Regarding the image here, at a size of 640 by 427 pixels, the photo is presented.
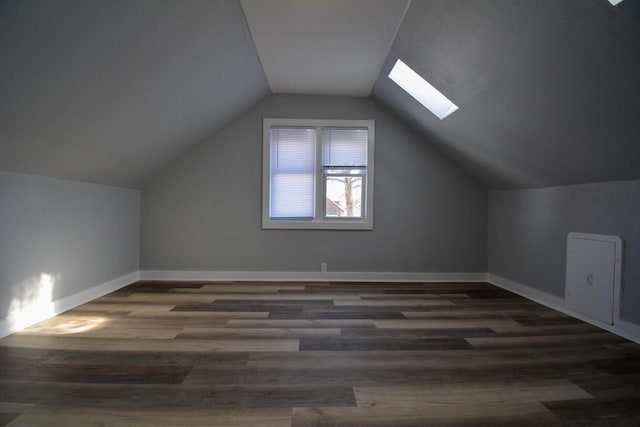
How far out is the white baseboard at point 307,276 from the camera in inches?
164

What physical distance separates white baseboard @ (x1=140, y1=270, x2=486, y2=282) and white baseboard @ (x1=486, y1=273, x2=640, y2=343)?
31 cm

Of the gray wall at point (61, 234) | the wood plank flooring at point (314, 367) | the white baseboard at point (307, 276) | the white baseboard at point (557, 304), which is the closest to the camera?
the wood plank flooring at point (314, 367)

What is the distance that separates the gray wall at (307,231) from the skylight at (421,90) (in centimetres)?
79

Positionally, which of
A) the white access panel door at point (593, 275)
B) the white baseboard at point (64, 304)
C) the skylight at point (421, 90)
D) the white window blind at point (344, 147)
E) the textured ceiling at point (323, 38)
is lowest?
the white baseboard at point (64, 304)

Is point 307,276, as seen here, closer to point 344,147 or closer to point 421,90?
point 344,147

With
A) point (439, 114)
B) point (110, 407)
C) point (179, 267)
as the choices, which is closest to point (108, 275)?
point (179, 267)

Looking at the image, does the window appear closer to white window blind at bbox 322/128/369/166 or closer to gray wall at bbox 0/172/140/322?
white window blind at bbox 322/128/369/166

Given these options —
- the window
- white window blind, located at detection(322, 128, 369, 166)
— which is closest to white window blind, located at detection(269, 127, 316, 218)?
the window

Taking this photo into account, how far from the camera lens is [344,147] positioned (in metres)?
4.32

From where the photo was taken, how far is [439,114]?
3.41m

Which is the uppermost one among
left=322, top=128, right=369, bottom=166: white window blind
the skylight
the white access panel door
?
the skylight

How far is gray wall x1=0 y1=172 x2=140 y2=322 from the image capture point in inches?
93.0

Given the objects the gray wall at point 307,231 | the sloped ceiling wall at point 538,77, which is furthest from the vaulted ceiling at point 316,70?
the gray wall at point 307,231

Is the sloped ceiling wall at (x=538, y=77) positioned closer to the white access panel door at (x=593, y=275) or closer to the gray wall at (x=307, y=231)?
the white access panel door at (x=593, y=275)
